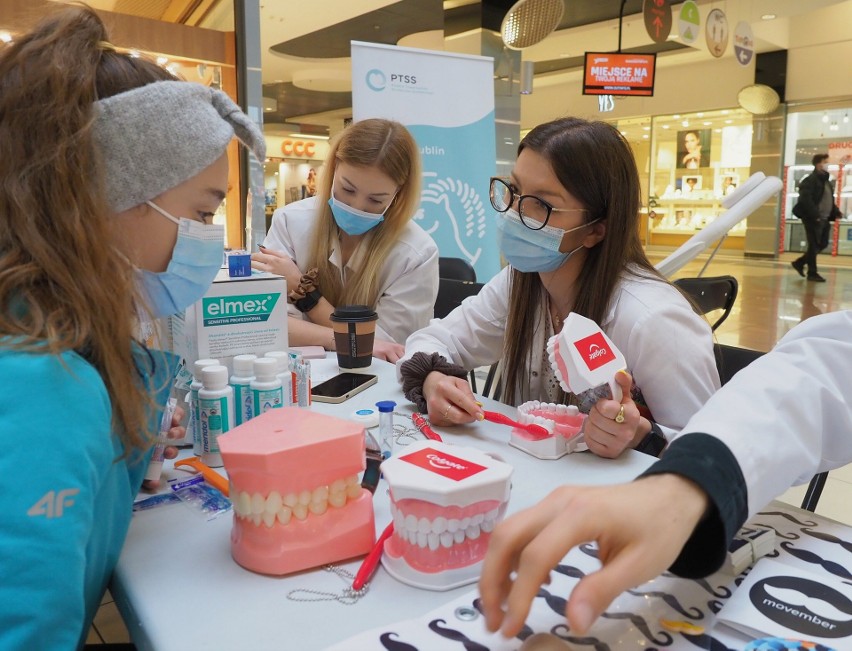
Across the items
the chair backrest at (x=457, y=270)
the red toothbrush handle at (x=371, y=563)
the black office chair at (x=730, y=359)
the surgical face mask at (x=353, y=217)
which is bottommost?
the red toothbrush handle at (x=371, y=563)

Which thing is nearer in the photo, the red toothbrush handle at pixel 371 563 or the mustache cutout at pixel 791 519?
the red toothbrush handle at pixel 371 563

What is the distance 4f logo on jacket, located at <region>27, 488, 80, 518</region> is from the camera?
600mm

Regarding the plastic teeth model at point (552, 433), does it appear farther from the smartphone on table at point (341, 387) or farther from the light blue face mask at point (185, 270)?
the light blue face mask at point (185, 270)

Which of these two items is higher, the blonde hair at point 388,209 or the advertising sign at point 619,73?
the advertising sign at point 619,73

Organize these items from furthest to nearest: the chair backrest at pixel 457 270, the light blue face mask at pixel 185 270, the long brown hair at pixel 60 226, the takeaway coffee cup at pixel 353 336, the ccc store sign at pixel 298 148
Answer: the ccc store sign at pixel 298 148, the chair backrest at pixel 457 270, the takeaway coffee cup at pixel 353 336, the light blue face mask at pixel 185 270, the long brown hair at pixel 60 226

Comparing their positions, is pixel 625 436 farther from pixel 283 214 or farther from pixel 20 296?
pixel 283 214

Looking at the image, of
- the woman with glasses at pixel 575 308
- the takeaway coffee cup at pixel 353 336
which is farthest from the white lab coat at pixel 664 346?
the takeaway coffee cup at pixel 353 336

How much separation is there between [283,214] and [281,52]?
28.6 feet

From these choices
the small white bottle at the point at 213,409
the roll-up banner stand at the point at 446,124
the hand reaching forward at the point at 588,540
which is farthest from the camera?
the roll-up banner stand at the point at 446,124

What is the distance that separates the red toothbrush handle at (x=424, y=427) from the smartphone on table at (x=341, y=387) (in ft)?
0.76

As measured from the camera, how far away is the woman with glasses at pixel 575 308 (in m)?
1.32

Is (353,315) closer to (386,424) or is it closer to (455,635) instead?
(386,424)

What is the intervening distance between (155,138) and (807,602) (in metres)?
0.96

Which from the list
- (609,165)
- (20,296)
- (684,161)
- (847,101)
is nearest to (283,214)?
(609,165)
